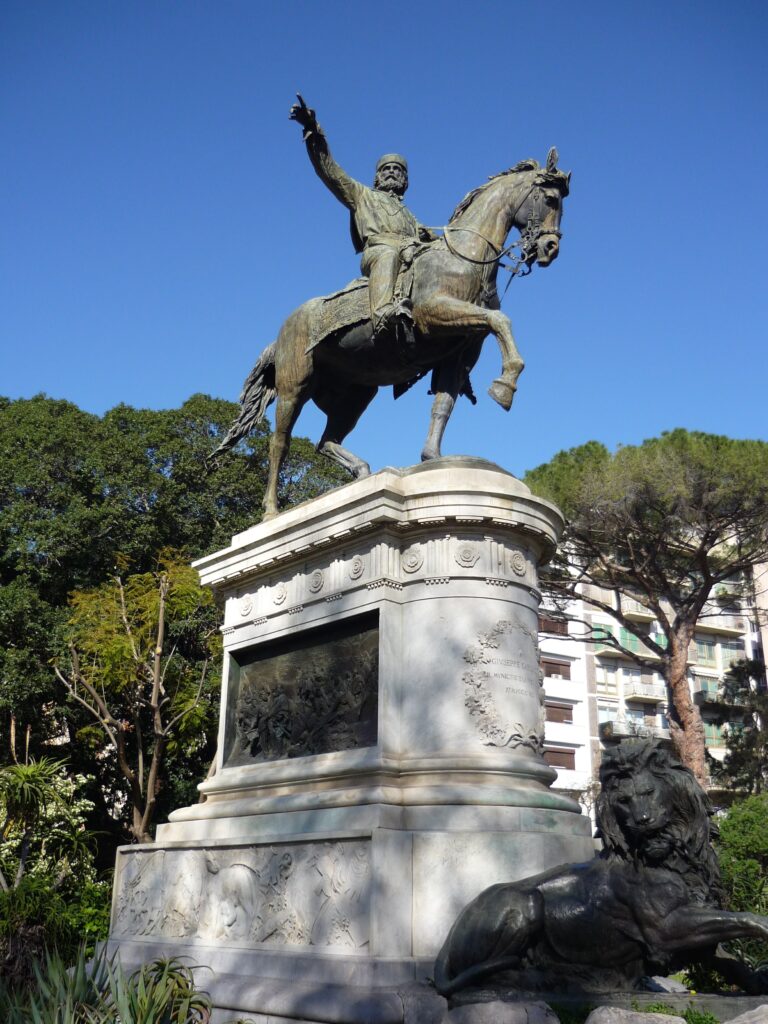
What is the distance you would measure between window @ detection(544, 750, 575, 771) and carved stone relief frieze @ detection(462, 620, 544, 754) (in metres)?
40.0

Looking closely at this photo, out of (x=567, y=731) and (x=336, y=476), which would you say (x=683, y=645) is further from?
(x=567, y=731)

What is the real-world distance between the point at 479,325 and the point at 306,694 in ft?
12.8

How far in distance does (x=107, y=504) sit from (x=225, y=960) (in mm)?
19761

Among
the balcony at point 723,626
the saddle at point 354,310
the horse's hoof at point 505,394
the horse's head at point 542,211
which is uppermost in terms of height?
the balcony at point 723,626

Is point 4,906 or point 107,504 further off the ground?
point 107,504

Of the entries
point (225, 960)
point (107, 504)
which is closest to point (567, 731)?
point (107, 504)

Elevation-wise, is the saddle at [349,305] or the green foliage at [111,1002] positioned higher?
the saddle at [349,305]

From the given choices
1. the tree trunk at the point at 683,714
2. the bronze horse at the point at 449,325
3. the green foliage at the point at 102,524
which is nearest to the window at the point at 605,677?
the tree trunk at the point at 683,714

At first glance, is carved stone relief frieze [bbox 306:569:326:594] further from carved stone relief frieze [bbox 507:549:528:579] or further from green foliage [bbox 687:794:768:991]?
green foliage [bbox 687:794:768:991]

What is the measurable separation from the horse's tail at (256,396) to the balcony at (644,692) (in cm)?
4294

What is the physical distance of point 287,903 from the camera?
306 inches

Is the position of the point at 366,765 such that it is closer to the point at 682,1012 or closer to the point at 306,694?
the point at 306,694

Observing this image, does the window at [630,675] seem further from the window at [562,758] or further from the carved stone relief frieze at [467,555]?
the carved stone relief frieze at [467,555]

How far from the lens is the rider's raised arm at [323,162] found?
10.7 meters
